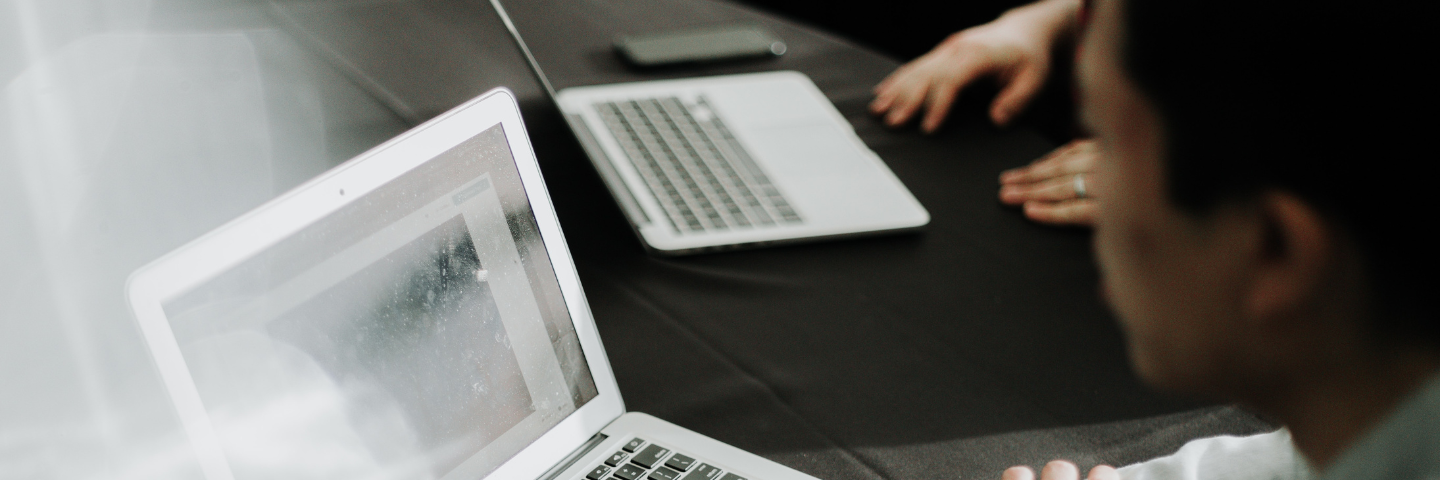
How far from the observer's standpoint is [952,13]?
8.41 feet

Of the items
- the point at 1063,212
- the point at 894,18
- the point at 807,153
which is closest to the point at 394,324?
the point at 807,153

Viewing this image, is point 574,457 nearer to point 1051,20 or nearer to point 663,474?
point 663,474

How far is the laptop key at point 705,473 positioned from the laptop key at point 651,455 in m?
0.03

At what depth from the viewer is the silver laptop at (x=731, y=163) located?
102 cm

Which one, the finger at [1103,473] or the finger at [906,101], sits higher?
the finger at [906,101]

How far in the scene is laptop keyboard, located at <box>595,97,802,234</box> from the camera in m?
1.04

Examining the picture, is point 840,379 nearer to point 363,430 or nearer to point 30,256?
point 363,430

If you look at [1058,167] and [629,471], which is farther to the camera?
[1058,167]

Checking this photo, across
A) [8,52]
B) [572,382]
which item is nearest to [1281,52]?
[572,382]

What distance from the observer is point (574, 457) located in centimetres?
71

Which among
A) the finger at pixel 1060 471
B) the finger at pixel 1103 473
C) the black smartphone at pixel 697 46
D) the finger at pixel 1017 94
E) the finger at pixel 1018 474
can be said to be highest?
the black smartphone at pixel 697 46

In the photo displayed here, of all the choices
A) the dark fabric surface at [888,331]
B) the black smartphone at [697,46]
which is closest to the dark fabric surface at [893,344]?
the dark fabric surface at [888,331]

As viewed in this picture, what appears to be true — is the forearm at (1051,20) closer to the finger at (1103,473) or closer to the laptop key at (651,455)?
the finger at (1103,473)

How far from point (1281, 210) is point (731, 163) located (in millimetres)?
768
